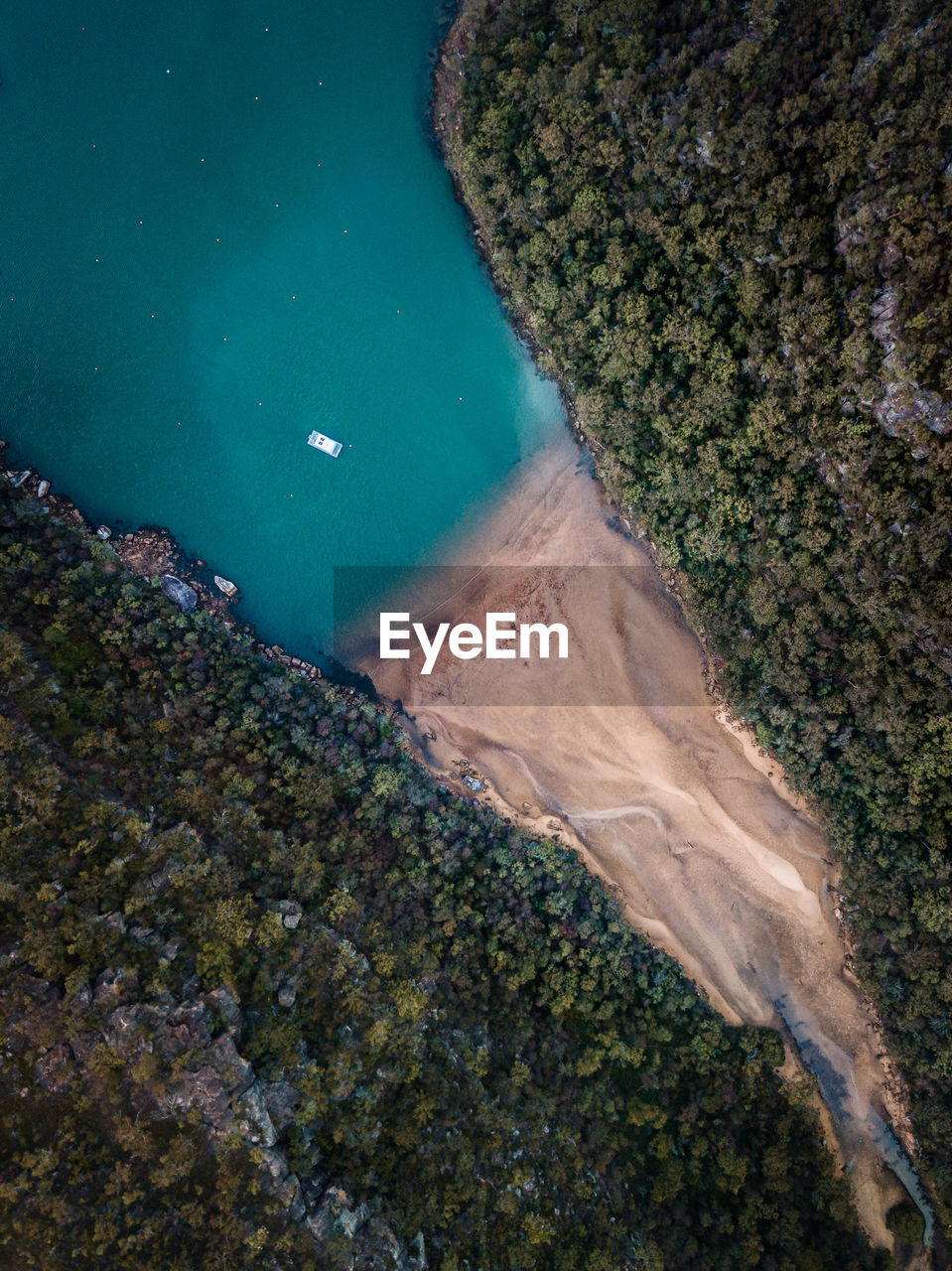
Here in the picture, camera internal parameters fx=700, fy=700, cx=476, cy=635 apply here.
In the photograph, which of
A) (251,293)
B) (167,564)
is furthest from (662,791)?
(251,293)

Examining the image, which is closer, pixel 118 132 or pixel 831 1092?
pixel 831 1092

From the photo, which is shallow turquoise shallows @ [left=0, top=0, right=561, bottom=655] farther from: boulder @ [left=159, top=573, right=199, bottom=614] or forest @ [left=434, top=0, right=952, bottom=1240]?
forest @ [left=434, top=0, right=952, bottom=1240]

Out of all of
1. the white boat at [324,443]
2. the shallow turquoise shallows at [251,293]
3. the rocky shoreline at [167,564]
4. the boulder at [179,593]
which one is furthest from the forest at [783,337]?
the boulder at [179,593]

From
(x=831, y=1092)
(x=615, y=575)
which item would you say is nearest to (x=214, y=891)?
(x=615, y=575)

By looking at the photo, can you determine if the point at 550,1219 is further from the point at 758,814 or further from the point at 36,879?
the point at 36,879

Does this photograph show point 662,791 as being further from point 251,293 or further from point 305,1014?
point 251,293

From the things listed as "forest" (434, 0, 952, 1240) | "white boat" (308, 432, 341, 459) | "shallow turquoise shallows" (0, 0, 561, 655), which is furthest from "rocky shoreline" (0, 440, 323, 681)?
"forest" (434, 0, 952, 1240)
